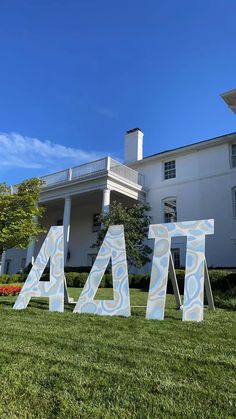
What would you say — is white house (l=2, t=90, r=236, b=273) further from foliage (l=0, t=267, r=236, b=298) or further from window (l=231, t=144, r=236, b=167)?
foliage (l=0, t=267, r=236, b=298)

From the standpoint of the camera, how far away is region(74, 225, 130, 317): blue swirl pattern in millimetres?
6930

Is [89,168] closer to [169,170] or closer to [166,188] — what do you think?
[166,188]

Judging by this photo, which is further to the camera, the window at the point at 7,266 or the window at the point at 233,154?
the window at the point at 7,266

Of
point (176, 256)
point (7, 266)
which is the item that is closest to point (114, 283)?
point (176, 256)

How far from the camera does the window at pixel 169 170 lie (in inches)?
901

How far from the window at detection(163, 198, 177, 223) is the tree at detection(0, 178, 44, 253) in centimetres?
957

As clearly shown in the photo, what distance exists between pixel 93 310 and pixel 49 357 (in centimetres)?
289

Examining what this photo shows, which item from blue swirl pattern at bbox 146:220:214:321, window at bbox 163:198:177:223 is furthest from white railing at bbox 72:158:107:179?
blue swirl pattern at bbox 146:220:214:321

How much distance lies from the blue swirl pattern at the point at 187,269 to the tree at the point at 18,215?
25.7 ft

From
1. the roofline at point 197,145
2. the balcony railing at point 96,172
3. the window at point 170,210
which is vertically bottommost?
the window at point 170,210

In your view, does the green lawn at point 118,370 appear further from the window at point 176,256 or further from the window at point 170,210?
the window at point 170,210

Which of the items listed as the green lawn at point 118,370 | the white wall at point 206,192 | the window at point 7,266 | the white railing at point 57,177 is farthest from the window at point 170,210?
the green lawn at point 118,370

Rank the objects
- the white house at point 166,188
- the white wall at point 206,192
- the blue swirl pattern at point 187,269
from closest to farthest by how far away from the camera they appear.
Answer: the blue swirl pattern at point 187,269, the white wall at point 206,192, the white house at point 166,188

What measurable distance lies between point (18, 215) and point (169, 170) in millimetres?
11878
